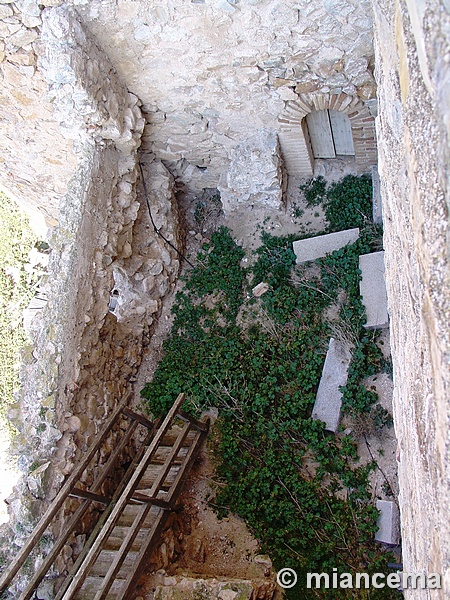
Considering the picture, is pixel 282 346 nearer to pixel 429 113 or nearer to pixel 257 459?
pixel 257 459

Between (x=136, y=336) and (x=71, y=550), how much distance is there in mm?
2565

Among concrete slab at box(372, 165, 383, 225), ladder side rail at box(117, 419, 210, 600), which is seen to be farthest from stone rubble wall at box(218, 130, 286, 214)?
ladder side rail at box(117, 419, 210, 600)

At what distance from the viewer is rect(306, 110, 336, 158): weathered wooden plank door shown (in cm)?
710

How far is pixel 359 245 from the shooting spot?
6.76 meters

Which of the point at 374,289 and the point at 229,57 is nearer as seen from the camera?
the point at 229,57

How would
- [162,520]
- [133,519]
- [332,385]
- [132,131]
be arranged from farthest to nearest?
[132,131] → [332,385] → [133,519] → [162,520]

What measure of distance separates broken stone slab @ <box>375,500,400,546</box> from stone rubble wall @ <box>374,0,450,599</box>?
81.1 inches

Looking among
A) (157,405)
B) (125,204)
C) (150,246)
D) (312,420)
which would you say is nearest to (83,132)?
(125,204)

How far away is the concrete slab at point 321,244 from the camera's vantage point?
695 cm

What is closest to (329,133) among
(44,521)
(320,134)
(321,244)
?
(320,134)

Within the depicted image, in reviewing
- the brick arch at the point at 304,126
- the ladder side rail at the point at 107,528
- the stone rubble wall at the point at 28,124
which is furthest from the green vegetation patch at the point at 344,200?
the ladder side rail at the point at 107,528

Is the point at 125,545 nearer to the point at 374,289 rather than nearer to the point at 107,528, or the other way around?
the point at 107,528

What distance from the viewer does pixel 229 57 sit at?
598 cm

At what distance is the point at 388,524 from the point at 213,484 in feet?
5.74
